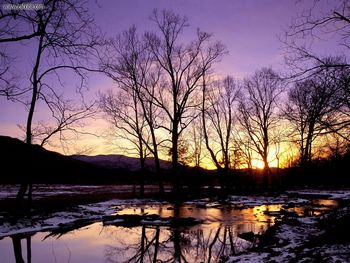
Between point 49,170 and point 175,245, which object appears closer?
point 175,245

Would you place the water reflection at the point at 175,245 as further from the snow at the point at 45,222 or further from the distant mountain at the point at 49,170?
the distant mountain at the point at 49,170

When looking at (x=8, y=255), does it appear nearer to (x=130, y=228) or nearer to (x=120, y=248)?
(x=120, y=248)

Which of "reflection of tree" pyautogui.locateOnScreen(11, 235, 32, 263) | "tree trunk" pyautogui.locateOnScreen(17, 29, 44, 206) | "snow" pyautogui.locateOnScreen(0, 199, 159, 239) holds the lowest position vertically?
"reflection of tree" pyautogui.locateOnScreen(11, 235, 32, 263)

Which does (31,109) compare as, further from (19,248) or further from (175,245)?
(175,245)

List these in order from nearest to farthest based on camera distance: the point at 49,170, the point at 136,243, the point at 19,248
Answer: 1. the point at 19,248
2. the point at 136,243
3. the point at 49,170

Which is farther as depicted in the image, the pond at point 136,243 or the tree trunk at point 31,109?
the tree trunk at point 31,109

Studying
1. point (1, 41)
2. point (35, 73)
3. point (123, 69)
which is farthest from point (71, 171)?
point (1, 41)

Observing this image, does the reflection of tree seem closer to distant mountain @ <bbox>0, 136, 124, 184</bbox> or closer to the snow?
the snow

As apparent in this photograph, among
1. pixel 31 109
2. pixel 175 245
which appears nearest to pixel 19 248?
pixel 175 245

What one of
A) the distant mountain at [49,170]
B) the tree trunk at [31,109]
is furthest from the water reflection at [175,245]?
the distant mountain at [49,170]

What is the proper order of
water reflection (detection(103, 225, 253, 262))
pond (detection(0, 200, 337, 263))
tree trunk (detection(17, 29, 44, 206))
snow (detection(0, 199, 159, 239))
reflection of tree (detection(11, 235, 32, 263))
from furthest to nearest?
1. tree trunk (detection(17, 29, 44, 206))
2. snow (detection(0, 199, 159, 239))
3. pond (detection(0, 200, 337, 263))
4. water reflection (detection(103, 225, 253, 262))
5. reflection of tree (detection(11, 235, 32, 263))

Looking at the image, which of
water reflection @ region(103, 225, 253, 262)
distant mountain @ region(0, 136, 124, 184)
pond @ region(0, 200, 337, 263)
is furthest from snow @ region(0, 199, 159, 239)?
distant mountain @ region(0, 136, 124, 184)

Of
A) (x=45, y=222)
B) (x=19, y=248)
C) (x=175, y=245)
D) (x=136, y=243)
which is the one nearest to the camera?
(x=19, y=248)

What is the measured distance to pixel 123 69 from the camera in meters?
39.0
